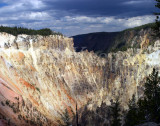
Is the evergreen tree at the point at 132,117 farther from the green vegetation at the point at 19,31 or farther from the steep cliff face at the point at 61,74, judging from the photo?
the green vegetation at the point at 19,31

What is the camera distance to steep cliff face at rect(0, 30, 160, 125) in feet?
176

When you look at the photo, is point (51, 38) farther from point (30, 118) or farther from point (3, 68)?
point (30, 118)

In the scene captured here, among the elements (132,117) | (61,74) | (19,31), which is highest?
(19,31)

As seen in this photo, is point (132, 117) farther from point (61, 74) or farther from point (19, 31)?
point (19, 31)

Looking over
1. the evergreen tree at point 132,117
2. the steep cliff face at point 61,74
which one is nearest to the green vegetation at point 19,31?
the steep cliff face at point 61,74

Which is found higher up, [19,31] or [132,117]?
[19,31]

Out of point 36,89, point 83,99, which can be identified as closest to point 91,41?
point 83,99

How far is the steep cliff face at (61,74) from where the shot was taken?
5375cm

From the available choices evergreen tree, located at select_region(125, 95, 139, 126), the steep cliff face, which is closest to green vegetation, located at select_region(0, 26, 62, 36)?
the steep cliff face

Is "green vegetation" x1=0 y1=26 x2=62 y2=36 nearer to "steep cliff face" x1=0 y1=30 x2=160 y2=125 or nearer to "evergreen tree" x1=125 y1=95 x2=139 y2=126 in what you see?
"steep cliff face" x1=0 y1=30 x2=160 y2=125

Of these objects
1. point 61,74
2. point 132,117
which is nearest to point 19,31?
point 61,74

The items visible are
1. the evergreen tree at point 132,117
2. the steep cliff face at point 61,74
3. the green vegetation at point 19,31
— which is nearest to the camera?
the evergreen tree at point 132,117

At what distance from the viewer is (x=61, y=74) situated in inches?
2515

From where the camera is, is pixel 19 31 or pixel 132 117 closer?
pixel 132 117
